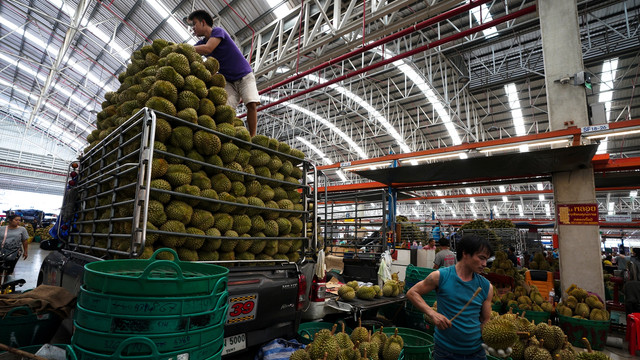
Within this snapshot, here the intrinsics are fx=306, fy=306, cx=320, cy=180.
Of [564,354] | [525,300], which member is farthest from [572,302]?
[564,354]

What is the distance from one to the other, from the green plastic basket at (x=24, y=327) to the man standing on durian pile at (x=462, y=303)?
263 cm

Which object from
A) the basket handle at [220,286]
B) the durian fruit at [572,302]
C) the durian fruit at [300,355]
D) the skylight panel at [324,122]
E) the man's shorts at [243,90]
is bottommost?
the durian fruit at [572,302]

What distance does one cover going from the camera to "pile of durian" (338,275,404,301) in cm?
388

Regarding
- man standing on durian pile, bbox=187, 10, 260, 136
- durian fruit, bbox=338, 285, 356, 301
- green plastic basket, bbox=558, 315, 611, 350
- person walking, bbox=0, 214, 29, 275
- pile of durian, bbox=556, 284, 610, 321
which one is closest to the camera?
man standing on durian pile, bbox=187, 10, 260, 136

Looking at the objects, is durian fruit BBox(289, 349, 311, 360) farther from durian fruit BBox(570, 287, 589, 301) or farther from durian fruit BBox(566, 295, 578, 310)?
durian fruit BBox(570, 287, 589, 301)

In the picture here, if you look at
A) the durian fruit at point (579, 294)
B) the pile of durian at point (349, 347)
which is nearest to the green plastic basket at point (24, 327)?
the pile of durian at point (349, 347)

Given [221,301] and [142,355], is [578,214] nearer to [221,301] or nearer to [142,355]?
[221,301]

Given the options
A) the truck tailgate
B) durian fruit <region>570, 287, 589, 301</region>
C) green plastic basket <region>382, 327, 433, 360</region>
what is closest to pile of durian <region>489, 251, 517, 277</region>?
durian fruit <region>570, 287, 589, 301</region>

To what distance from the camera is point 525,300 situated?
5113 millimetres

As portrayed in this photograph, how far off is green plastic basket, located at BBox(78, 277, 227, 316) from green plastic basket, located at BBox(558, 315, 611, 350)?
19.1 feet

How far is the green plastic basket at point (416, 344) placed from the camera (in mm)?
2844

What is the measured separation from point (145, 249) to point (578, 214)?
22.9ft

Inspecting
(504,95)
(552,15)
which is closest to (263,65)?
(552,15)

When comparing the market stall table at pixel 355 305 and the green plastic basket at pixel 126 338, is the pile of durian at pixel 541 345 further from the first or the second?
the green plastic basket at pixel 126 338
